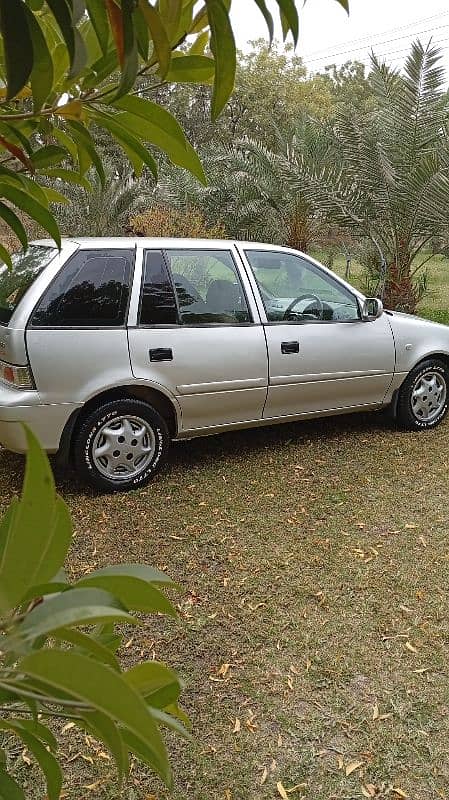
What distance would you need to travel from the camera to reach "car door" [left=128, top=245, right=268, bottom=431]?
4.38 meters

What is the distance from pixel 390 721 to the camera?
2605mm

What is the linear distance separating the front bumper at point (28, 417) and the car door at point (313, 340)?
1.58m

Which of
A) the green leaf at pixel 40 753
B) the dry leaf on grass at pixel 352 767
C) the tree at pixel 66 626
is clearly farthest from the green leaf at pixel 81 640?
the dry leaf on grass at pixel 352 767

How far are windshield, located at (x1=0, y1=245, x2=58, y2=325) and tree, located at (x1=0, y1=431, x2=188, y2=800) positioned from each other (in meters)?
3.64

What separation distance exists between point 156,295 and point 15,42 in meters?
3.80

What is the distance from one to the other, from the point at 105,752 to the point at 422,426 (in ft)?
13.4

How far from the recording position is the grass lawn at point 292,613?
2391mm

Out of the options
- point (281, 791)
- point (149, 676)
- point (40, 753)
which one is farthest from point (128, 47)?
point (281, 791)

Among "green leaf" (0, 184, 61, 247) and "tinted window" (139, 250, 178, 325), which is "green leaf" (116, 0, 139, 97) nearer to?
"green leaf" (0, 184, 61, 247)

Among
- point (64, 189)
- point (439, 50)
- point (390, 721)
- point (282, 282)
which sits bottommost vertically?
point (390, 721)

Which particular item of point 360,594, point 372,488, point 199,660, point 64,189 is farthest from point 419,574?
point 64,189

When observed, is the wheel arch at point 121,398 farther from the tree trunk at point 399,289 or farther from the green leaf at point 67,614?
the tree trunk at point 399,289

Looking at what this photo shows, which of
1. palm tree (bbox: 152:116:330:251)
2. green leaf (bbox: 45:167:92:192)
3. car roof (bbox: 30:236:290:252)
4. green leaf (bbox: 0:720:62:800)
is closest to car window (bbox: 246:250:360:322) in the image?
car roof (bbox: 30:236:290:252)

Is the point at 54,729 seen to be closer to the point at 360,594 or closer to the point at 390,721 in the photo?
the point at 390,721
